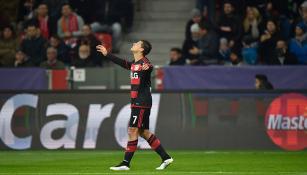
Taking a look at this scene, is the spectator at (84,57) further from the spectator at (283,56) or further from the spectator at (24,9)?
the spectator at (283,56)

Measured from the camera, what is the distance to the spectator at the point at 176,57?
2195 cm

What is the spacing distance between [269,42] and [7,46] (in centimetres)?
660

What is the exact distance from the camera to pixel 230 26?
74.7 ft

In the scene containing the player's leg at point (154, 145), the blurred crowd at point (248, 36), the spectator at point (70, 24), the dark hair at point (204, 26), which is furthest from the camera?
the spectator at point (70, 24)

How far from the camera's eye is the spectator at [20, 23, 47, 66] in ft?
74.7

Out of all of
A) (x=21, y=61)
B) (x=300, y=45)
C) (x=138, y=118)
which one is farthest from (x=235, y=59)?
(x=138, y=118)

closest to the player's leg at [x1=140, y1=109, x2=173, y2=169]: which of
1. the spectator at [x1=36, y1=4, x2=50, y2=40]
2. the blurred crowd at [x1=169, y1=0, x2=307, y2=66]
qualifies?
the blurred crowd at [x1=169, y1=0, x2=307, y2=66]

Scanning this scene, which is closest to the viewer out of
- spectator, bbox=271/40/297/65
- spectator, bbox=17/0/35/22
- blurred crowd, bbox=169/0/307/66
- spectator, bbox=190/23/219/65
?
spectator, bbox=271/40/297/65

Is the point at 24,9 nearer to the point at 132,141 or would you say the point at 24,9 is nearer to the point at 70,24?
the point at 70,24

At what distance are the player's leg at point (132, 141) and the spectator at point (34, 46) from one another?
8.61 m

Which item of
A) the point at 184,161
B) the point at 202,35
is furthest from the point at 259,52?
the point at 184,161

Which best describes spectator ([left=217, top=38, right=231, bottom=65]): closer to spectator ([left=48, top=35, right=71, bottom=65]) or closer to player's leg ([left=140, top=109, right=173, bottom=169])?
spectator ([left=48, top=35, right=71, bottom=65])

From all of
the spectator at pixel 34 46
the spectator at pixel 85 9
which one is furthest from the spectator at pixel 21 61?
the spectator at pixel 85 9

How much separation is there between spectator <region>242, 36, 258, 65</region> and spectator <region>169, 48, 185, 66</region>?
1.49 m
